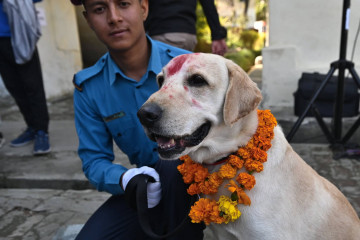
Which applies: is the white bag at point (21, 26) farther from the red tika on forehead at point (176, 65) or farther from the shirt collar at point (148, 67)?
the red tika on forehead at point (176, 65)

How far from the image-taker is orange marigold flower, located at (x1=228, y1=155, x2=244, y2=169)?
174cm

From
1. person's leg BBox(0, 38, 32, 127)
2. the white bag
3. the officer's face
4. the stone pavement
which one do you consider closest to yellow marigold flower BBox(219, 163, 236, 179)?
the officer's face

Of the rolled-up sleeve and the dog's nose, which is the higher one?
the dog's nose

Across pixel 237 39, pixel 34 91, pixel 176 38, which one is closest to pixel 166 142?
pixel 176 38

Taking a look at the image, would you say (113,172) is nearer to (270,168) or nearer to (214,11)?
(270,168)

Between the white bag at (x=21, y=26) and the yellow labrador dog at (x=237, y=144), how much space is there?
2813mm

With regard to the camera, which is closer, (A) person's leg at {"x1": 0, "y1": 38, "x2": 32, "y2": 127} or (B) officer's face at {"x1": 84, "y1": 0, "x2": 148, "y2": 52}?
(B) officer's face at {"x1": 84, "y1": 0, "x2": 148, "y2": 52}

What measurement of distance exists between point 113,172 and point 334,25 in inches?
168

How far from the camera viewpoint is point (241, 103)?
167 centimetres

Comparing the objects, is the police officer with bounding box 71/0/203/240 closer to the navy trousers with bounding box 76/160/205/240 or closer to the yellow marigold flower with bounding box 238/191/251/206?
the navy trousers with bounding box 76/160/205/240

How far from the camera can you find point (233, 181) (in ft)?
5.70

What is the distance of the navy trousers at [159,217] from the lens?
→ 2.08 meters

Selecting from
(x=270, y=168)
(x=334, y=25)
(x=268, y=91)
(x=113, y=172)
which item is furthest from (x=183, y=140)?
(x=334, y=25)

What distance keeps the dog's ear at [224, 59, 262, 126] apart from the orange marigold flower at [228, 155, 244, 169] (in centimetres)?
22
